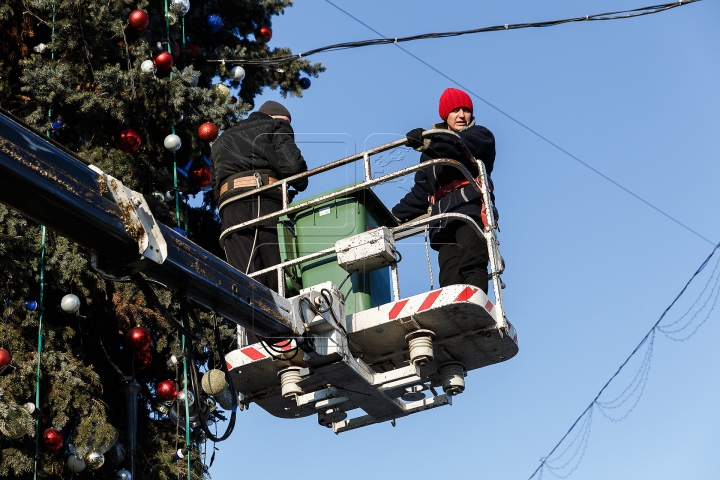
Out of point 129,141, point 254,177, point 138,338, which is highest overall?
point 129,141

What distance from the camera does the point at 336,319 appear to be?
7652 millimetres

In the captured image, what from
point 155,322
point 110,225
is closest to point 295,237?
point 155,322

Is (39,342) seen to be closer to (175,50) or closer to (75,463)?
(75,463)

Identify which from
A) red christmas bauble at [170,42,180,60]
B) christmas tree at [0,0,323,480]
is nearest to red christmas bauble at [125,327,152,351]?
christmas tree at [0,0,323,480]

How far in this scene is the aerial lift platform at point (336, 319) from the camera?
6.22 m

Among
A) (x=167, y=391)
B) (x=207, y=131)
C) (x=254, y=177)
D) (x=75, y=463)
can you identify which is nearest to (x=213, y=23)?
(x=207, y=131)

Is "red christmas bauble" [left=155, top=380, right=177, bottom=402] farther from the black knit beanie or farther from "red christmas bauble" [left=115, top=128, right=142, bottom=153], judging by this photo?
the black knit beanie

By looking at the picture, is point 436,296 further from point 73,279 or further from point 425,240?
point 73,279

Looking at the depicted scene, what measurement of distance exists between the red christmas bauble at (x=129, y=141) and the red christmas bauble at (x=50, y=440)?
272 cm

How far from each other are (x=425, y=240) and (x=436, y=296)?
940mm

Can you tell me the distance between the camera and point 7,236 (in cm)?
942

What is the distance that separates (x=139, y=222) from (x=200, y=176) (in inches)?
204

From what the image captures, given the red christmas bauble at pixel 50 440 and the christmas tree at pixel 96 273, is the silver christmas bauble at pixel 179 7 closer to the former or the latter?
the christmas tree at pixel 96 273

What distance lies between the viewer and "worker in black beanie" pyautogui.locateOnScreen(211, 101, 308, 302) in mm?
8844
